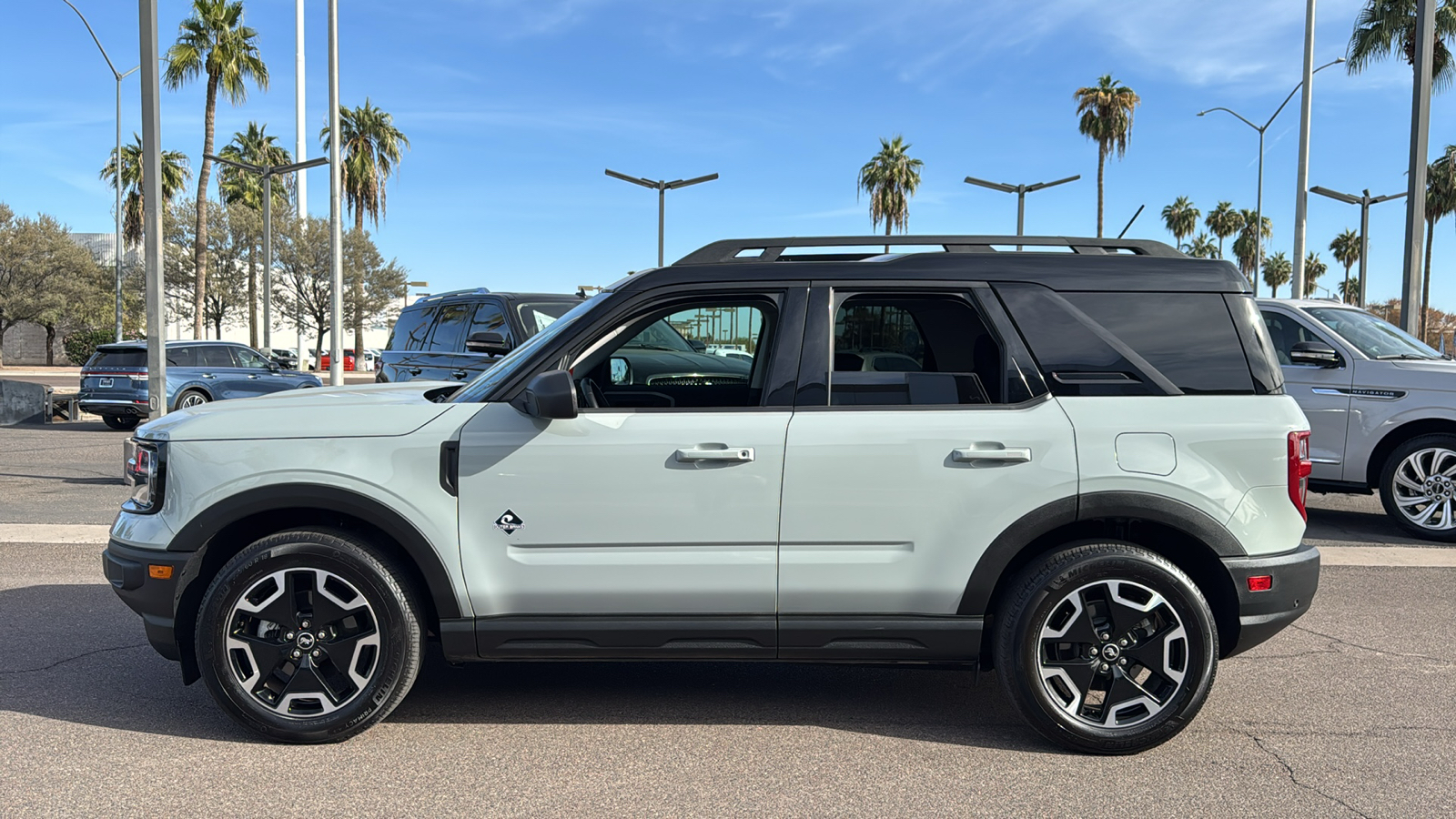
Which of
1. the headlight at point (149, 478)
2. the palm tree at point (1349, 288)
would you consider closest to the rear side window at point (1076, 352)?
the headlight at point (149, 478)

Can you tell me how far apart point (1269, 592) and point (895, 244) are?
1898 mm

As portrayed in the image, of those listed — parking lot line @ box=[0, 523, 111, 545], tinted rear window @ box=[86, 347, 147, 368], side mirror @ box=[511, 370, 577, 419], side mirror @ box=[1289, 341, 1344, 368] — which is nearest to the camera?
side mirror @ box=[511, 370, 577, 419]

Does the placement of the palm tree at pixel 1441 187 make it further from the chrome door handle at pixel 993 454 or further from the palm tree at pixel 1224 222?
the chrome door handle at pixel 993 454

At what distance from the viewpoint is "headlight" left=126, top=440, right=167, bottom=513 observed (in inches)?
155

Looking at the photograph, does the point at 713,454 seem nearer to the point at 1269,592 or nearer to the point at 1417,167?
the point at 1269,592

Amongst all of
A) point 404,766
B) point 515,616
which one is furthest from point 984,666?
point 404,766

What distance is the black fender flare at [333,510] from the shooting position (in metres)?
3.81

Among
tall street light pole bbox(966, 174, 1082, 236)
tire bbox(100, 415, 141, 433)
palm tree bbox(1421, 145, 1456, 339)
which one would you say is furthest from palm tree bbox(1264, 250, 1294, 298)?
tire bbox(100, 415, 141, 433)

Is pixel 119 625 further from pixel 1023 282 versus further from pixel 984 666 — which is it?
pixel 1023 282

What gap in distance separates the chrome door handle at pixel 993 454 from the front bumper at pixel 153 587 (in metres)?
2.83

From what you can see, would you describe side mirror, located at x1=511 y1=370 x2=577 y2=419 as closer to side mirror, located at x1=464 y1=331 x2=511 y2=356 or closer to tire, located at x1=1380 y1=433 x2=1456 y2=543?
side mirror, located at x1=464 y1=331 x2=511 y2=356

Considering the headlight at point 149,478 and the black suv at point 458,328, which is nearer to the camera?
the headlight at point 149,478

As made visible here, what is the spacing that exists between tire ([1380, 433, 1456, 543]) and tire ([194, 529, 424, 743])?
773 cm

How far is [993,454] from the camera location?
3.80 m
